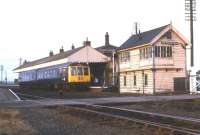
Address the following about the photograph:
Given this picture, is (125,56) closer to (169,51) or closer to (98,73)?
(169,51)

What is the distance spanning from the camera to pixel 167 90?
4522 cm

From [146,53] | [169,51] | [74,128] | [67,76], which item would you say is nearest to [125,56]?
[146,53]

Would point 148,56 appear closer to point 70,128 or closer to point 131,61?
point 131,61

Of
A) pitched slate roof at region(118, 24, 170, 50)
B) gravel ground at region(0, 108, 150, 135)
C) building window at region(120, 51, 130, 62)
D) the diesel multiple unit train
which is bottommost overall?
gravel ground at region(0, 108, 150, 135)

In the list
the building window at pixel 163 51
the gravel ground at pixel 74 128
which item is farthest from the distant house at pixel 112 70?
the gravel ground at pixel 74 128

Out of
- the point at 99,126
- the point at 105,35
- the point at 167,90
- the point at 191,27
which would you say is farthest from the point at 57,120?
the point at 105,35

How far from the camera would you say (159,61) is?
4619cm

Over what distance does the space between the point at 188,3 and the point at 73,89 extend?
18.2m

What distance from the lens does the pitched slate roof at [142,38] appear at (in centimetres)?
4688

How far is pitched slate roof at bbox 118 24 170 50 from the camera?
46875 millimetres

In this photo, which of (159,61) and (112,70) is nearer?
(159,61)

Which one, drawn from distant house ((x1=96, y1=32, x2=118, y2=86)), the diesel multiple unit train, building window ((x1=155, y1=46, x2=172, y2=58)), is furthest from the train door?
building window ((x1=155, y1=46, x2=172, y2=58))

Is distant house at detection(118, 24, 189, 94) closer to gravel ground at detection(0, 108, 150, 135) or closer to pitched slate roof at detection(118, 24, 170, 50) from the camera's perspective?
pitched slate roof at detection(118, 24, 170, 50)

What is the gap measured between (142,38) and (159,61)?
4.65 meters
